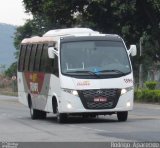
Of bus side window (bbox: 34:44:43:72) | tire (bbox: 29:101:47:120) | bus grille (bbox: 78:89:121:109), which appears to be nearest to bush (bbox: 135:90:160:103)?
tire (bbox: 29:101:47:120)

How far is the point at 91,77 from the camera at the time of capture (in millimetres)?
24281

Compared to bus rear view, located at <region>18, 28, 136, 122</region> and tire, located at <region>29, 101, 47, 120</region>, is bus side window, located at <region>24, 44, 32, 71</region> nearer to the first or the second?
tire, located at <region>29, 101, 47, 120</region>

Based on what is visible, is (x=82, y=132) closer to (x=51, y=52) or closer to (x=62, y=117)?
(x=62, y=117)

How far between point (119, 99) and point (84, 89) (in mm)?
1175

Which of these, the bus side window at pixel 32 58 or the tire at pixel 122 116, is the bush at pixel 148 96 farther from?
the tire at pixel 122 116

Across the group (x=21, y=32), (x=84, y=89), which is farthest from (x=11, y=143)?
(x=21, y=32)

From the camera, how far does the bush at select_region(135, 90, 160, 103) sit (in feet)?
139

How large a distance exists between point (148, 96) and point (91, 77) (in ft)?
64.5

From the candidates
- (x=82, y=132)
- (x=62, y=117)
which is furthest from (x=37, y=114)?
(x=82, y=132)

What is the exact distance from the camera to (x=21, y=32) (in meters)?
82.2

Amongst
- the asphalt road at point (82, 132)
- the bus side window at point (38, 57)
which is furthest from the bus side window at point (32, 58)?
the asphalt road at point (82, 132)

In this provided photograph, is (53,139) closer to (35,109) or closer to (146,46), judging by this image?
(35,109)

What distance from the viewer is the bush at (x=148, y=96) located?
4228cm

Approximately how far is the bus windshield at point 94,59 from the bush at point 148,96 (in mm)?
16934
